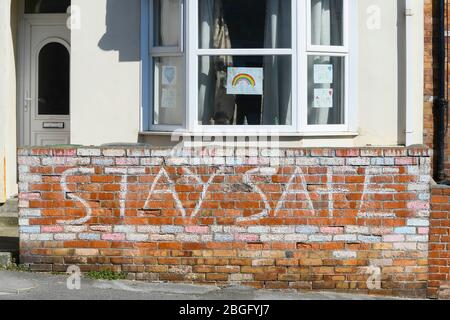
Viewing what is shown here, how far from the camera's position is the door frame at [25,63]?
10.6 m

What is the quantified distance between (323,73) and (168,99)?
1.84 meters

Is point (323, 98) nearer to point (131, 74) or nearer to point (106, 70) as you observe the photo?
point (131, 74)

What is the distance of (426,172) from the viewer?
762 cm

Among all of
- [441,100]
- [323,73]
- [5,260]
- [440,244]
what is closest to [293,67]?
[323,73]

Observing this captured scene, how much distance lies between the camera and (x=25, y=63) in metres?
10.6

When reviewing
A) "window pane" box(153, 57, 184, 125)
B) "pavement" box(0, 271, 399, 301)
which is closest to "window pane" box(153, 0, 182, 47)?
"window pane" box(153, 57, 184, 125)

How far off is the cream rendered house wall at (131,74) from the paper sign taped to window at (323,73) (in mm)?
381

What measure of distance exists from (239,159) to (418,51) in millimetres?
3258

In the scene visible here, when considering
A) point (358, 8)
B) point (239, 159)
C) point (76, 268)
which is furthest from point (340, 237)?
point (358, 8)

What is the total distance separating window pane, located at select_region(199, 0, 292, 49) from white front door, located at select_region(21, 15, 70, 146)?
2399 mm

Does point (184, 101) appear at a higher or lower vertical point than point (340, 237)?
higher

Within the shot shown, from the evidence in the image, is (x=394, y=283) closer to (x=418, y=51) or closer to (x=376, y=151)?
(x=376, y=151)

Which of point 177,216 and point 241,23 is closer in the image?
point 177,216
